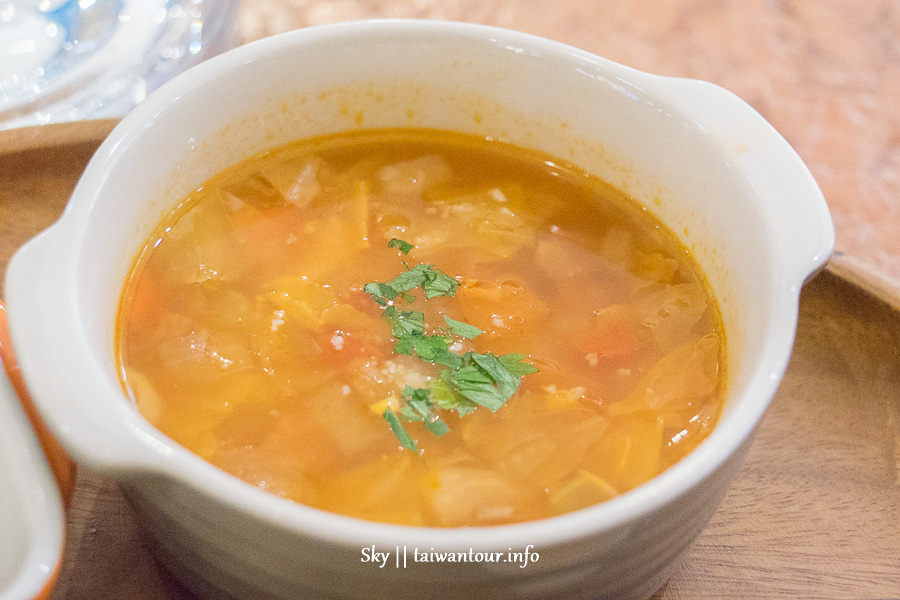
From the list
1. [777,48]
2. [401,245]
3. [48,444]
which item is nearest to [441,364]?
[401,245]

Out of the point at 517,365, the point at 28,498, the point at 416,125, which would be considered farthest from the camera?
the point at 416,125

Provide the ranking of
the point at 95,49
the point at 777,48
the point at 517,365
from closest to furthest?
the point at 517,365 < the point at 95,49 < the point at 777,48

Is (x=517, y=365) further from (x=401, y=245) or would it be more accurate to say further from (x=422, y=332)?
(x=401, y=245)

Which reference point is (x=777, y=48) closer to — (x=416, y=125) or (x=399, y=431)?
(x=416, y=125)

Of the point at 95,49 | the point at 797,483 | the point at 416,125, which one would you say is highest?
the point at 416,125

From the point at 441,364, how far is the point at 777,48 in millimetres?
2073

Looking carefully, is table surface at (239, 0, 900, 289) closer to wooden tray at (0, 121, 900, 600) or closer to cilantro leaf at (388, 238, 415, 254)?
wooden tray at (0, 121, 900, 600)

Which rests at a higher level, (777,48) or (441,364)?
(441,364)

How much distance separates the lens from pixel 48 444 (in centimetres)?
112

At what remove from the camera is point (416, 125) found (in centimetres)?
182

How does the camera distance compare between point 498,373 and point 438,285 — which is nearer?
point 498,373

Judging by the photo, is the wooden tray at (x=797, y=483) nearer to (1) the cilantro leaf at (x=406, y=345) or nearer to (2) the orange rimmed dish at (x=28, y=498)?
(2) the orange rimmed dish at (x=28, y=498)

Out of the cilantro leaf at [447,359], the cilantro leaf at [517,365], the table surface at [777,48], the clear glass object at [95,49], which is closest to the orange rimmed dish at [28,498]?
the cilantro leaf at [447,359]

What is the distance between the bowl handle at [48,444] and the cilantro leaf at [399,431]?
0.46 m
